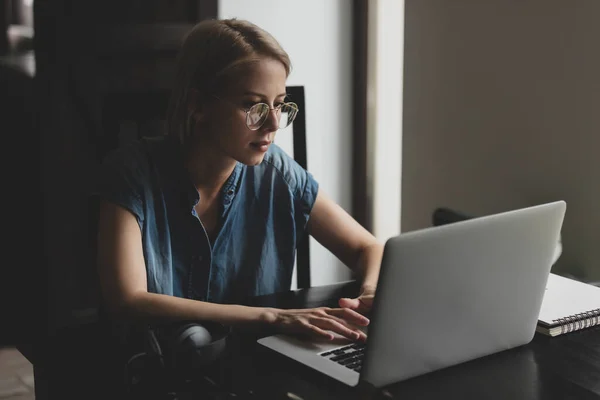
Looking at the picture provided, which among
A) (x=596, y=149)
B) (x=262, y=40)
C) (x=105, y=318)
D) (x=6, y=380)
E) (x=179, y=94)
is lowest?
(x=6, y=380)

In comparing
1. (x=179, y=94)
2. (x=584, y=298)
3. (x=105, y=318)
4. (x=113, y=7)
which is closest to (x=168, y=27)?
(x=113, y=7)

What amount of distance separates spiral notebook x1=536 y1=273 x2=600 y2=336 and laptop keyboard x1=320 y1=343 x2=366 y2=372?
34cm

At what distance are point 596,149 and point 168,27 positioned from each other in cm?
136

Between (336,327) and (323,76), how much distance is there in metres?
1.94

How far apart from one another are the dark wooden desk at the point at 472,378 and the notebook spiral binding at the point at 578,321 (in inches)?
1.4

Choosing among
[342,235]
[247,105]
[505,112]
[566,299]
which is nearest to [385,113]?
[505,112]

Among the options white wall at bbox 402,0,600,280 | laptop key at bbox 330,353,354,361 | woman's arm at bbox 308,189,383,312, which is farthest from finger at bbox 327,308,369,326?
white wall at bbox 402,0,600,280

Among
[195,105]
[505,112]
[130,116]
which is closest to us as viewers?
[195,105]

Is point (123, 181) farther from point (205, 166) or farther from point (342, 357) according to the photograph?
point (342, 357)

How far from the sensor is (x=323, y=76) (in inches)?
121

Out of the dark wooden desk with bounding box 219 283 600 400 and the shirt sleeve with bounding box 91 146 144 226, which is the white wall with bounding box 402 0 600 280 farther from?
the shirt sleeve with bounding box 91 146 144 226

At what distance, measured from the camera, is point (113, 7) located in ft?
8.46

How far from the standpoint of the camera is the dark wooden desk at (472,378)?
1.10 metres

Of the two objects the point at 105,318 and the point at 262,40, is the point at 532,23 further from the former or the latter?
the point at 105,318
